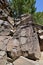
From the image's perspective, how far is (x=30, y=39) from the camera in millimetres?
8438

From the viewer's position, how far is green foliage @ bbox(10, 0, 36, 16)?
21.9m

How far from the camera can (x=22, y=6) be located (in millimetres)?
22438

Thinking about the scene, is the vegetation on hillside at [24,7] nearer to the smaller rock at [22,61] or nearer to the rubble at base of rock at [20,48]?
the rubble at base of rock at [20,48]

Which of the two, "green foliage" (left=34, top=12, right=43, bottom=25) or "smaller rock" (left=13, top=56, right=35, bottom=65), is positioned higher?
"green foliage" (left=34, top=12, right=43, bottom=25)

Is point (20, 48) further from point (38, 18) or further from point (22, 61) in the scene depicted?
point (38, 18)

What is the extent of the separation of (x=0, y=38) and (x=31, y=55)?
1.74 m

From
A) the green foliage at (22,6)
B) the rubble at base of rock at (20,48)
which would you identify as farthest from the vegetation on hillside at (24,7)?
the rubble at base of rock at (20,48)

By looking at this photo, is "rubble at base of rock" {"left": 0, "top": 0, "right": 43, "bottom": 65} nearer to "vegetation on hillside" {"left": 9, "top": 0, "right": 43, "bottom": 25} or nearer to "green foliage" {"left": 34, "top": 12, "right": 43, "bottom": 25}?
"green foliage" {"left": 34, "top": 12, "right": 43, "bottom": 25}

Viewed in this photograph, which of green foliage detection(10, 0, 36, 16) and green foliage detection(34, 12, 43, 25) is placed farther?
green foliage detection(10, 0, 36, 16)

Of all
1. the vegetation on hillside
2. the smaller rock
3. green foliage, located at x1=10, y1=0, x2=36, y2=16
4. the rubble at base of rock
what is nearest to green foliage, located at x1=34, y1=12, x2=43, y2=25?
the vegetation on hillside

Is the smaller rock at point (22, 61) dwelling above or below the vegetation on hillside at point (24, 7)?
below

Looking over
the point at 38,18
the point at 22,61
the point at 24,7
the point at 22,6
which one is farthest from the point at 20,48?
the point at 22,6

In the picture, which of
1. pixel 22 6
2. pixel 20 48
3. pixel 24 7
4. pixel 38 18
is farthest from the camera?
pixel 22 6

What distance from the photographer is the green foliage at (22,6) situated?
21.9 meters
